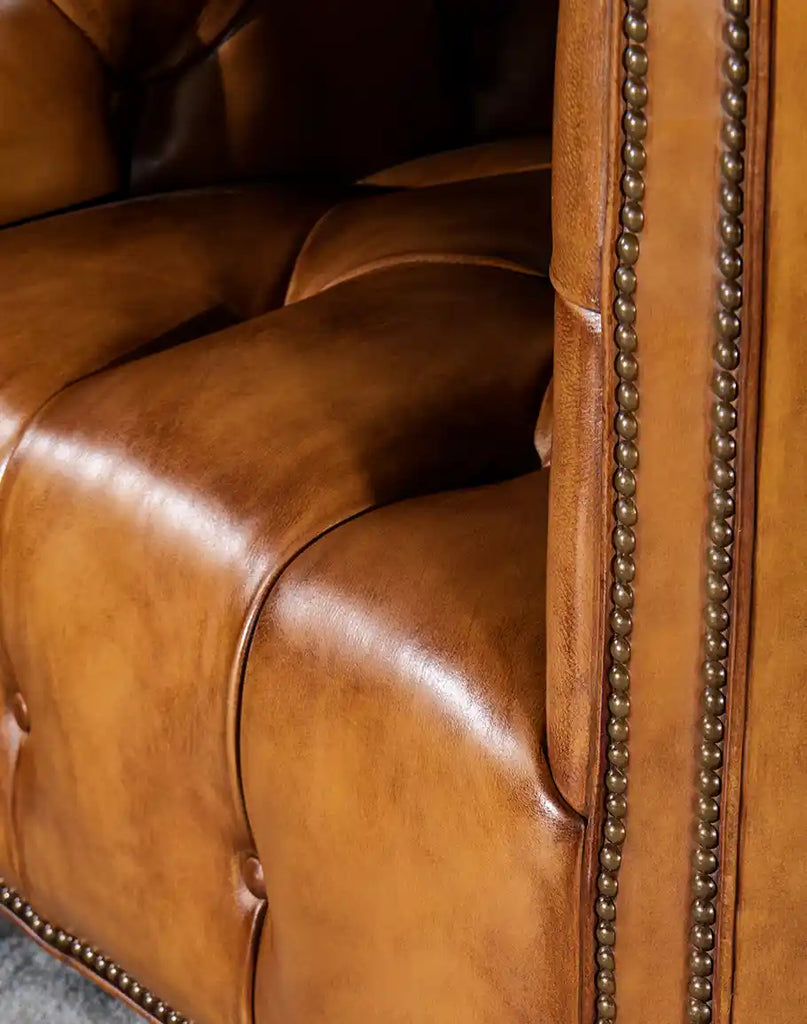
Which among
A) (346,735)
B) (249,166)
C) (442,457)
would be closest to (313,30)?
(249,166)

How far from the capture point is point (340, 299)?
2.38 feet

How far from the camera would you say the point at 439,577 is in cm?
50

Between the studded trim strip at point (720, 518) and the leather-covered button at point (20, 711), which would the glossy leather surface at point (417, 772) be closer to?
the studded trim strip at point (720, 518)

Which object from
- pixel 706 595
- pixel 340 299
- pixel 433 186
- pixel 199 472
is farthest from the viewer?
pixel 433 186

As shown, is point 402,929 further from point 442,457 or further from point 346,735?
point 442,457

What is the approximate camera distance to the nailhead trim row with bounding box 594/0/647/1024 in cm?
38

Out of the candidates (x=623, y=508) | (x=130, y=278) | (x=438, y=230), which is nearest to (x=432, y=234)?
(x=438, y=230)

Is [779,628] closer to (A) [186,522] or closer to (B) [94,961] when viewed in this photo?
(A) [186,522]

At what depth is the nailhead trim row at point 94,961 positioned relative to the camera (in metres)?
0.70

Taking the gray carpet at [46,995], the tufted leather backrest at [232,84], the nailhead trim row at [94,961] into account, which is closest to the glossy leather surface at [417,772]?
the nailhead trim row at [94,961]

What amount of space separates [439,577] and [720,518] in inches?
4.8

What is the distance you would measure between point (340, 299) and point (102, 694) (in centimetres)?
24

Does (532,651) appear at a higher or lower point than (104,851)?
higher

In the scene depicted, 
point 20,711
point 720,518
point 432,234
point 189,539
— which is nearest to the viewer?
point 720,518
